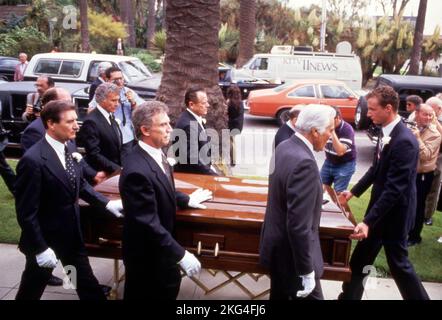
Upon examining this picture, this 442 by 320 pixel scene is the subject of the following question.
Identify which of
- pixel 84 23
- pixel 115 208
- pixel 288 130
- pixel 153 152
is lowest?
pixel 115 208

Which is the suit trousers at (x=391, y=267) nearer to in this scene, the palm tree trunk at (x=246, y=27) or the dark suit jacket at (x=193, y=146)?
the dark suit jacket at (x=193, y=146)

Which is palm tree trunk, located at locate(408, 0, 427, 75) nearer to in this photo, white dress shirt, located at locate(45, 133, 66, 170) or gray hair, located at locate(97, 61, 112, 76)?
gray hair, located at locate(97, 61, 112, 76)

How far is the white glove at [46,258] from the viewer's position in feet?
10.0

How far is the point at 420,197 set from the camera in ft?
17.5

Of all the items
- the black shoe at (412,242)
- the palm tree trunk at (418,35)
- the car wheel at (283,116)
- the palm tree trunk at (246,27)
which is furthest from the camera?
the palm tree trunk at (418,35)

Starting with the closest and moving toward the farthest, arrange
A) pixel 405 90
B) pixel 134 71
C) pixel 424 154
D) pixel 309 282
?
1. pixel 309 282
2. pixel 424 154
3. pixel 405 90
4. pixel 134 71

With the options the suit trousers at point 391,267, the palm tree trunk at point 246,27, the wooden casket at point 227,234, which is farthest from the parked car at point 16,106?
the palm tree trunk at point 246,27

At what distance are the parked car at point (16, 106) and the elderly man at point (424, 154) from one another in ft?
18.9

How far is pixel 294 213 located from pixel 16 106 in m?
7.42

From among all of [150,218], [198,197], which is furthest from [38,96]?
[150,218]

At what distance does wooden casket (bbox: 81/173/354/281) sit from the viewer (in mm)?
3373

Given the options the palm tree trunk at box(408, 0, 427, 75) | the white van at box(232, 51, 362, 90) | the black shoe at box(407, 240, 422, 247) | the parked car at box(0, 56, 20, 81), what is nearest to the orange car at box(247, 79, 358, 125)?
the white van at box(232, 51, 362, 90)

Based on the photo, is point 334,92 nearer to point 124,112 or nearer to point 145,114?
point 124,112
